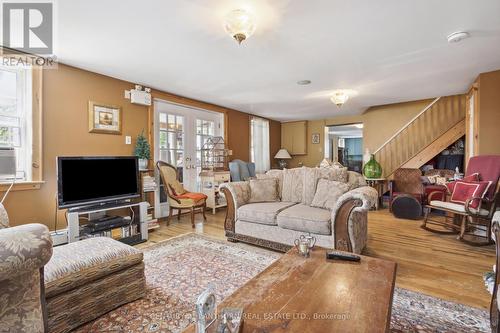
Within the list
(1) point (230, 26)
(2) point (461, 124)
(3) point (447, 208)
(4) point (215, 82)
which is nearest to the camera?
(1) point (230, 26)

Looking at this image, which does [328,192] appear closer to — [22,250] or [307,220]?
[307,220]

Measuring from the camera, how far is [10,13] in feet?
6.94

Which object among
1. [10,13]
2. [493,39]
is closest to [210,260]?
[10,13]

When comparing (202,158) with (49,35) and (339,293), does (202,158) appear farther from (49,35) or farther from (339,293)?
(339,293)

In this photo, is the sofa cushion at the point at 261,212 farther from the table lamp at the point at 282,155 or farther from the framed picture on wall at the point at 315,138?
the framed picture on wall at the point at 315,138

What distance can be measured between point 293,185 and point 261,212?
721mm

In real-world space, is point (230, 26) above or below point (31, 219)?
above

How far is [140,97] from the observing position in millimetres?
4004

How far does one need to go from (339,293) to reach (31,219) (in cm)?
353

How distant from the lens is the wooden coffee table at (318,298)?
1.01 metres

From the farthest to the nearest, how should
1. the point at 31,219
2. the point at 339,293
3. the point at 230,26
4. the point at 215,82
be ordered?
the point at 215,82
the point at 31,219
the point at 230,26
the point at 339,293

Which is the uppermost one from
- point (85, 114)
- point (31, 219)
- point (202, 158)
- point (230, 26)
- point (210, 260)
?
point (230, 26)

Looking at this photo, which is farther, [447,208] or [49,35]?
[447,208]

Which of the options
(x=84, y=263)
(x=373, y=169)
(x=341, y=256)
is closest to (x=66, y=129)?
(x=84, y=263)
